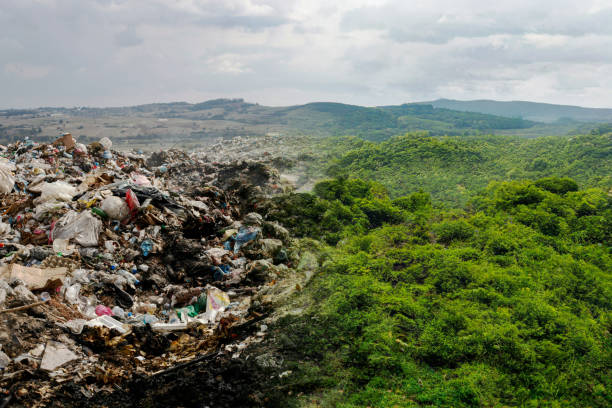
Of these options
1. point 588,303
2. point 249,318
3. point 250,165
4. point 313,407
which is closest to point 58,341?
point 249,318

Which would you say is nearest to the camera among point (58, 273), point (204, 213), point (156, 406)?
point (156, 406)

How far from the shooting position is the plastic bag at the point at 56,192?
7.18 metres

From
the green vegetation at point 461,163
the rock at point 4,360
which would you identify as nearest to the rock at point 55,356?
the rock at point 4,360

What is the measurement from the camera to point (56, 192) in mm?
7379

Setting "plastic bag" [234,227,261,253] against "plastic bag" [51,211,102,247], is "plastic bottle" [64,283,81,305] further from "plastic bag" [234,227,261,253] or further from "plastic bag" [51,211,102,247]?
"plastic bag" [234,227,261,253]

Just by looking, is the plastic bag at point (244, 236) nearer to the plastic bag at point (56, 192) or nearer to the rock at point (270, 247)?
the rock at point (270, 247)

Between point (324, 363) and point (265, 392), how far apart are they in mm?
917

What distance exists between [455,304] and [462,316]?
46cm

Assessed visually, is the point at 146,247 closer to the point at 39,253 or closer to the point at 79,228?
the point at 79,228

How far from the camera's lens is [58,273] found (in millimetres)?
5148

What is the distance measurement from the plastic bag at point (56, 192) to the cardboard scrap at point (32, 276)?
278 cm

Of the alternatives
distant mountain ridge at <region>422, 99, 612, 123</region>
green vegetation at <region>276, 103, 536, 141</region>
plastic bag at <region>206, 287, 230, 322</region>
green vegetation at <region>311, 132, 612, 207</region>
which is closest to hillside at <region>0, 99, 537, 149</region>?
green vegetation at <region>276, 103, 536, 141</region>

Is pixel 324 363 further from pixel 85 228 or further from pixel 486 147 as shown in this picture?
pixel 486 147

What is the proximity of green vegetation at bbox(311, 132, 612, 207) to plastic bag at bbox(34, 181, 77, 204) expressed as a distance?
1298 centimetres
